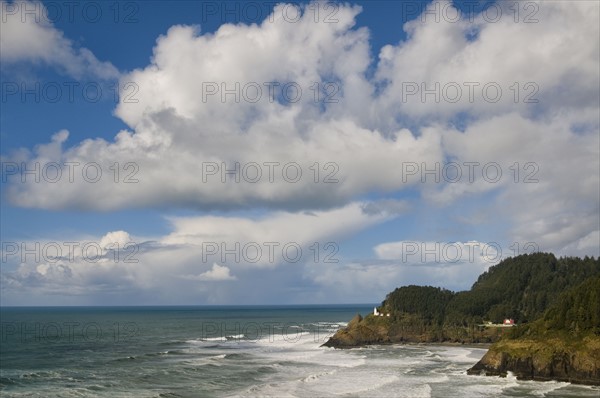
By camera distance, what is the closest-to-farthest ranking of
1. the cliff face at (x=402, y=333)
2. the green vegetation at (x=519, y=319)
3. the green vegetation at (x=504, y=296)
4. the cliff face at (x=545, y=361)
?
the cliff face at (x=545, y=361), the green vegetation at (x=519, y=319), the cliff face at (x=402, y=333), the green vegetation at (x=504, y=296)

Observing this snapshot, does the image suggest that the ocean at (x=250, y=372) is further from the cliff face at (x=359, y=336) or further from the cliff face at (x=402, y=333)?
the cliff face at (x=402, y=333)

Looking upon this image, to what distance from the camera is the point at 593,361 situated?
226 feet

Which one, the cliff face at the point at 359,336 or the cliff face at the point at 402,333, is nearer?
the cliff face at the point at 359,336

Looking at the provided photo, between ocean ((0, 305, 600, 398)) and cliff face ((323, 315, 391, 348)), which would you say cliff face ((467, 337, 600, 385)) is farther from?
cliff face ((323, 315, 391, 348))

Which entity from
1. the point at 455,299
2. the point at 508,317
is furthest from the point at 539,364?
the point at 455,299

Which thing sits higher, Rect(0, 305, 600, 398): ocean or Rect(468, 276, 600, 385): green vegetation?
Rect(468, 276, 600, 385): green vegetation

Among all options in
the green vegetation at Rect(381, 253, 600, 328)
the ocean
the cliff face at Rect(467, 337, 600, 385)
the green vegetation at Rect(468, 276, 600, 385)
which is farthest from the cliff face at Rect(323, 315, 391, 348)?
the cliff face at Rect(467, 337, 600, 385)

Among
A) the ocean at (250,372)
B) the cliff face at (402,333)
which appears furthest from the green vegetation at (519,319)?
the ocean at (250,372)

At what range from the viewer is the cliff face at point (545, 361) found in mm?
69250

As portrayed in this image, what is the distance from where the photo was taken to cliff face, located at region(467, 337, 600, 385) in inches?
2726

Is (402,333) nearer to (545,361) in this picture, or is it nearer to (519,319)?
(519,319)

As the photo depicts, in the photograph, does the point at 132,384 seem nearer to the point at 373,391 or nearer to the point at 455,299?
the point at 373,391

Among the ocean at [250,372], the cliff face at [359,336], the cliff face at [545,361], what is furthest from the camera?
the cliff face at [359,336]

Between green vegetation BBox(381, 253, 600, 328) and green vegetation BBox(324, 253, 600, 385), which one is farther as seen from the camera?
green vegetation BBox(381, 253, 600, 328)
